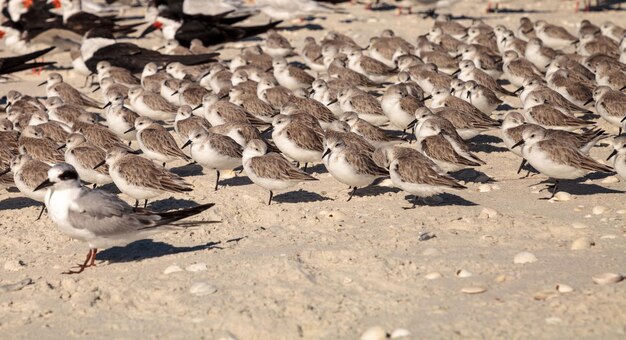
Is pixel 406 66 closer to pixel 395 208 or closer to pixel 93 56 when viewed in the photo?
pixel 93 56

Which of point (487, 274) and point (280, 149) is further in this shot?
point (280, 149)

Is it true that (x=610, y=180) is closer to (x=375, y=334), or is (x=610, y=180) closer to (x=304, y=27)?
(x=375, y=334)

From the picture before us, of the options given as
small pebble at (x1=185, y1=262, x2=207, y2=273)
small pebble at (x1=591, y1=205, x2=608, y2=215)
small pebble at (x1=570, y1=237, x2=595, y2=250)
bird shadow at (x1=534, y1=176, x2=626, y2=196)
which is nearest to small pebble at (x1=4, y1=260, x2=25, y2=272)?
small pebble at (x1=185, y1=262, x2=207, y2=273)

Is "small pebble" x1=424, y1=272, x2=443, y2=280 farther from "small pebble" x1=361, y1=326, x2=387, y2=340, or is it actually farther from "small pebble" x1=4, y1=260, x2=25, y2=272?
"small pebble" x1=4, y1=260, x2=25, y2=272

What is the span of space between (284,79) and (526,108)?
4.61 m

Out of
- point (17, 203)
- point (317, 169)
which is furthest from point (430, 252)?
point (17, 203)

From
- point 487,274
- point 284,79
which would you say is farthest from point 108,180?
point 284,79

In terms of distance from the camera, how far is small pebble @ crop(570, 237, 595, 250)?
27.5 ft

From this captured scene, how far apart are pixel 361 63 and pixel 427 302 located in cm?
1004

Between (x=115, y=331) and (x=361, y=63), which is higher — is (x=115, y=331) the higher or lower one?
the higher one

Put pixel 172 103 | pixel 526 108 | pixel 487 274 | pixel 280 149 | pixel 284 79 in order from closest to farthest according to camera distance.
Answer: pixel 487 274 < pixel 280 149 < pixel 526 108 < pixel 172 103 < pixel 284 79

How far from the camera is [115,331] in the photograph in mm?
7047

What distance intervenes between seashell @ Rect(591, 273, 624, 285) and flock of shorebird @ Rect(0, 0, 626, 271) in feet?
9.52

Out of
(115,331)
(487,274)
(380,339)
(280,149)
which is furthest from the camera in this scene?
(280,149)
